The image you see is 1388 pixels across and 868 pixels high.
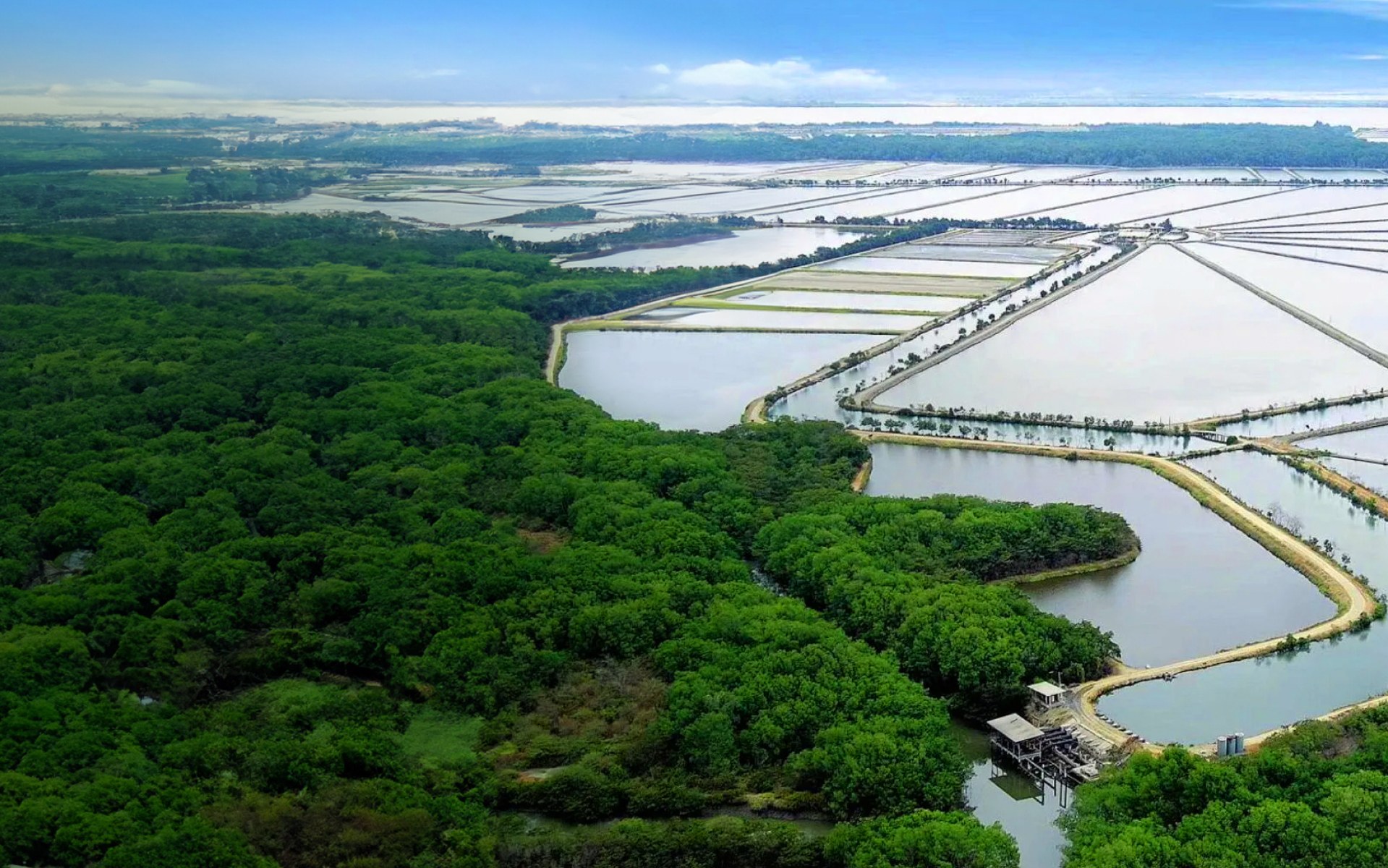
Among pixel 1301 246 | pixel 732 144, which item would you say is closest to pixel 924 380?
pixel 1301 246

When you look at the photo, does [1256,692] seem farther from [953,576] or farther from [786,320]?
[786,320]

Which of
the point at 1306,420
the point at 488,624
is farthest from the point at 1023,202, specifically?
the point at 488,624

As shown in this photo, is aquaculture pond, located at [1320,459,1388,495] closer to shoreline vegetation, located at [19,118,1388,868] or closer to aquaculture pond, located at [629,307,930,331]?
shoreline vegetation, located at [19,118,1388,868]

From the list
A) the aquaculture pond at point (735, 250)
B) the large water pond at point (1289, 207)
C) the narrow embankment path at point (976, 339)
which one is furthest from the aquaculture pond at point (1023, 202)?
the narrow embankment path at point (976, 339)

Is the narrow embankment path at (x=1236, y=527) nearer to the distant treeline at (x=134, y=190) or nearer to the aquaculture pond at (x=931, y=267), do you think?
the aquaculture pond at (x=931, y=267)

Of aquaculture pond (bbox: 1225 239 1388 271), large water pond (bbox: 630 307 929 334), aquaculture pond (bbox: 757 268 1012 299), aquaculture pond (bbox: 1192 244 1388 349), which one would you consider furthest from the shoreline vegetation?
aquaculture pond (bbox: 1225 239 1388 271)

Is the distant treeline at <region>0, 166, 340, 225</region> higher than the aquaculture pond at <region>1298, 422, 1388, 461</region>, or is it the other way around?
the distant treeline at <region>0, 166, 340, 225</region>

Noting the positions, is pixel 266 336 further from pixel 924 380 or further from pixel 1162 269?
pixel 1162 269
